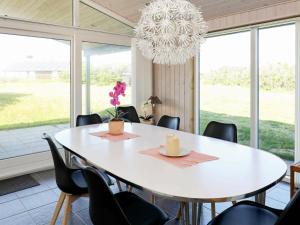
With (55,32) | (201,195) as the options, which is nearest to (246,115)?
(201,195)

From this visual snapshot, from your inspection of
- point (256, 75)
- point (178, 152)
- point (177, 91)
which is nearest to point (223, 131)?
point (178, 152)

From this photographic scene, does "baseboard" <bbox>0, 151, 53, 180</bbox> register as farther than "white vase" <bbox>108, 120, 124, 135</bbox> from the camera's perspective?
Yes

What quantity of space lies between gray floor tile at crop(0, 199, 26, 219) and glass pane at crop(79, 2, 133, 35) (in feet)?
8.85

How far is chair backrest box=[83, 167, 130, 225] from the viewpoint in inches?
51.0

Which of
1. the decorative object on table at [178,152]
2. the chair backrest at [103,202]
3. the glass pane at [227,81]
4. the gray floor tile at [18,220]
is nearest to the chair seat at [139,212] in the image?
the chair backrest at [103,202]

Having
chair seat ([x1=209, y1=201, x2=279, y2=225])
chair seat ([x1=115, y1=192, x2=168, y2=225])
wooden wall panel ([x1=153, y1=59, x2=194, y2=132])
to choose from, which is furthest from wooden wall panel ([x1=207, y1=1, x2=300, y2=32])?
chair seat ([x1=115, y1=192, x2=168, y2=225])

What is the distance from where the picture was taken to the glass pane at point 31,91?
3.61 metres

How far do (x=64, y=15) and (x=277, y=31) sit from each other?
3012 mm

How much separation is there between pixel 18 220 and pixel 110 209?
5.33 ft

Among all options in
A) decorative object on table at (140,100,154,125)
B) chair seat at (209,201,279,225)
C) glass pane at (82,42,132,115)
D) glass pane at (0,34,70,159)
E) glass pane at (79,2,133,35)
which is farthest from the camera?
decorative object on table at (140,100,154,125)

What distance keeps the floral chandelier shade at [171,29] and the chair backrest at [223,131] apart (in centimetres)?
82

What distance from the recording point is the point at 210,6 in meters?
3.62

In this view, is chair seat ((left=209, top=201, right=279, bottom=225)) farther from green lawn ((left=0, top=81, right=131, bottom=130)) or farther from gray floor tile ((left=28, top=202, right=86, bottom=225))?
green lawn ((left=0, top=81, right=131, bottom=130))

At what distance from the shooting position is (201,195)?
1252 millimetres
